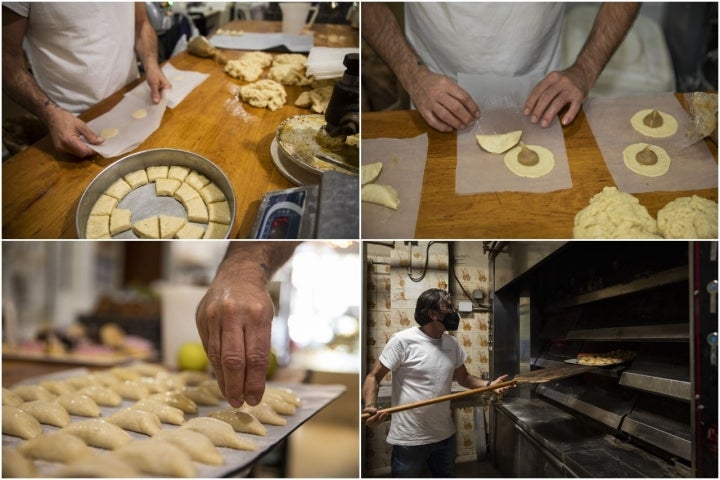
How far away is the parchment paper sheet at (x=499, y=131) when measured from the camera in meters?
1.43

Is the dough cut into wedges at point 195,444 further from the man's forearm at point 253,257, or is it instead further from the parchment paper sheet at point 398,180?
the parchment paper sheet at point 398,180

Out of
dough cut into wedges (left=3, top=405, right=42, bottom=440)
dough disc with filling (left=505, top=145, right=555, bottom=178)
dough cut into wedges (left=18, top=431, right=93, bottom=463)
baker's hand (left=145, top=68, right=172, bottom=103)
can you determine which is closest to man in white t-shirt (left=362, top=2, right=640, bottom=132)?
dough disc with filling (left=505, top=145, right=555, bottom=178)

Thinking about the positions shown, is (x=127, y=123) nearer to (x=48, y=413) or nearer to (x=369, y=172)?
(x=369, y=172)

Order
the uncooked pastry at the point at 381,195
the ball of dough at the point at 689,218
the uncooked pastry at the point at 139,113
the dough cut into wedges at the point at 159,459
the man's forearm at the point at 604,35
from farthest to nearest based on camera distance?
the man's forearm at the point at 604,35 → the uncooked pastry at the point at 139,113 → the uncooked pastry at the point at 381,195 → the ball of dough at the point at 689,218 → the dough cut into wedges at the point at 159,459

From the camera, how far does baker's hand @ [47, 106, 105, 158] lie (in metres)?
1.40

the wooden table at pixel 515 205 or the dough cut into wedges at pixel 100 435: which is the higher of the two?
the wooden table at pixel 515 205

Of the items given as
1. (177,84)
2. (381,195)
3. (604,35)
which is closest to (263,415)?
(381,195)

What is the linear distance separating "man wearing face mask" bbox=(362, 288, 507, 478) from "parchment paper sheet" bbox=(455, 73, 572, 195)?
0.34 metres

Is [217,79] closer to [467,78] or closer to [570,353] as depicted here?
[467,78]

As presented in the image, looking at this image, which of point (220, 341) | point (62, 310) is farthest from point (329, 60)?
point (62, 310)

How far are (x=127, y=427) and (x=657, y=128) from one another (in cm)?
169

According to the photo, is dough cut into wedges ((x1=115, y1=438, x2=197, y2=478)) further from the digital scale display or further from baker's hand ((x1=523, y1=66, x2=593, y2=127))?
baker's hand ((x1=523, y1=66, x2=593, y2=127))

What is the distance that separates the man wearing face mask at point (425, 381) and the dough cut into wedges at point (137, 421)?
544 mm

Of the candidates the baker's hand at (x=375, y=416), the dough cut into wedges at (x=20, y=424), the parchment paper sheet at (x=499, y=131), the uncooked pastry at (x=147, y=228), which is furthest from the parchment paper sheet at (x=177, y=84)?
the baker's hand at (x=375, y=416)
